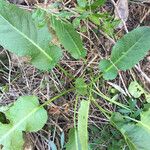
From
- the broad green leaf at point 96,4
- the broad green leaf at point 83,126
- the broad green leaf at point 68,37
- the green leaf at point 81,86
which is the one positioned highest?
the broad green leaf at point 96,4

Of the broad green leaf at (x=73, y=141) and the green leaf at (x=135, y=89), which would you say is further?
the green leaf at (x=135, y=89)

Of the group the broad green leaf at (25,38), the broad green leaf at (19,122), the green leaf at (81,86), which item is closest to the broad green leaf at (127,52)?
the green leaf at (81,86)

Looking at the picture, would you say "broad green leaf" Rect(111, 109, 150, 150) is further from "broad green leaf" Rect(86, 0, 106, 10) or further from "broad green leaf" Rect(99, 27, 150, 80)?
"broad green leaf" Rect(86, 0, 106, 10)

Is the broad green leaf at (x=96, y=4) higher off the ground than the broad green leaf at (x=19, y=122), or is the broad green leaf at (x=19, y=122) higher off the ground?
the broad green leaf at (x=96, y=4)

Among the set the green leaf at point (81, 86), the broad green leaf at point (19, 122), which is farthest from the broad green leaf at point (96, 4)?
the broad green leaf at point (19, 122)

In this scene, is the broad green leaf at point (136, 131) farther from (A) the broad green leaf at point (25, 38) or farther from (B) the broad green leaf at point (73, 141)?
(A) the broad green leaf at point (25, 38)

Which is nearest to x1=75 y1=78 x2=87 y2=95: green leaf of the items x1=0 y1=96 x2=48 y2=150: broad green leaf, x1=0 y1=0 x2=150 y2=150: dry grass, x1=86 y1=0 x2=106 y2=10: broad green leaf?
x1=0 y1=0 x2=150 y2=150: dry grass

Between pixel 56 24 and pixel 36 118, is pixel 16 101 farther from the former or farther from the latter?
pixel 56 24
